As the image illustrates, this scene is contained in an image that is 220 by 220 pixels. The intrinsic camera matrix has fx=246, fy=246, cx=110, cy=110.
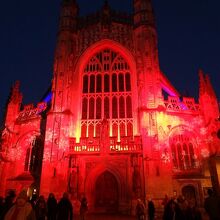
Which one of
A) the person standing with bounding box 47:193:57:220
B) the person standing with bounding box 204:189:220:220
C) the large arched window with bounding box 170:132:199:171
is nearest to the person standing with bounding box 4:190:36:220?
the person standing with bounding box 47:193:57:220

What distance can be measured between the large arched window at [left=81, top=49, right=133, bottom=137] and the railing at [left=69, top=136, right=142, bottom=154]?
1292 mm

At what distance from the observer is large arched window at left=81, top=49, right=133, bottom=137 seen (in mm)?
22000

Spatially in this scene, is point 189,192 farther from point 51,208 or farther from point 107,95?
point 51,208

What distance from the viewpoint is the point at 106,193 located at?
63.9 feet

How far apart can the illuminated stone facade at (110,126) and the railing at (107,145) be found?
0.27ft

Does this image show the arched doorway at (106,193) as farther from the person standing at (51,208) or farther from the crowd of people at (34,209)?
the person standing at (51,208)

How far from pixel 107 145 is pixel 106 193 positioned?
3.76 metres

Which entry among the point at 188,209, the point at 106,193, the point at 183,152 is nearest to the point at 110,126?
the point at 106,193

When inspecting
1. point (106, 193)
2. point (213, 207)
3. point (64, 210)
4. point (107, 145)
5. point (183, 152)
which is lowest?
point (64, 210)

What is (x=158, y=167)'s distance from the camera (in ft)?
61.9

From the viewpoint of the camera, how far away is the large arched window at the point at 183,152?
20656mm

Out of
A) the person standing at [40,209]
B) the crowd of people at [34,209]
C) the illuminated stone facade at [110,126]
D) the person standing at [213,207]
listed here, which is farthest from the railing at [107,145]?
the person standing at [213,207]

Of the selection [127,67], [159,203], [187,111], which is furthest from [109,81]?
[159,203]

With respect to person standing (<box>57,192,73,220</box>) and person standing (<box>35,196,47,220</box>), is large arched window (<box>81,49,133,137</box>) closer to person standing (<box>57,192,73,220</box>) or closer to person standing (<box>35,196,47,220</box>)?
person standing (<box>35,196,47,220</box>)
